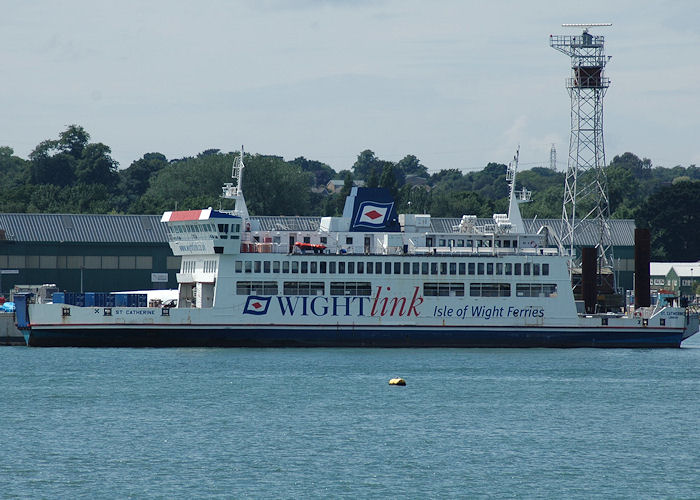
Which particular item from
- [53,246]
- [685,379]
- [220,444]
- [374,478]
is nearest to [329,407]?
[220,444]

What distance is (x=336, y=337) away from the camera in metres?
63.5

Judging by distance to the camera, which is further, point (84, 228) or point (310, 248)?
point (84, 228)

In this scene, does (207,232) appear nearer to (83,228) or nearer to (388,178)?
(83,228)

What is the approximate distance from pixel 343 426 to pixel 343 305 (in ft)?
74.7

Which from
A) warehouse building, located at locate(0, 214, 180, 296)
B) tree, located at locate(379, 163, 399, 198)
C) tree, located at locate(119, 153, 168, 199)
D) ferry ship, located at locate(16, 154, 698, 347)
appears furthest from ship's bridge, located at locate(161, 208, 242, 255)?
tree, located at locate(119, 153, 168, 199)

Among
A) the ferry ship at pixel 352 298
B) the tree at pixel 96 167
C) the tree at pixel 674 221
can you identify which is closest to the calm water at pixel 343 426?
the ferry ship at pixel 352 298

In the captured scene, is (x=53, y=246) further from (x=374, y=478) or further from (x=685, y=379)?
(x=374, y=478)

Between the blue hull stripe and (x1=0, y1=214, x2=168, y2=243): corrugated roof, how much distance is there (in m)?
27.7

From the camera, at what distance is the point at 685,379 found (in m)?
54.3

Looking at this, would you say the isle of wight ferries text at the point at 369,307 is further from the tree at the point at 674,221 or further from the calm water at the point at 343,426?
the tree at the point at 674,221

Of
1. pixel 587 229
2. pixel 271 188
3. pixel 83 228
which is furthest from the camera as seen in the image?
pixel 271 188

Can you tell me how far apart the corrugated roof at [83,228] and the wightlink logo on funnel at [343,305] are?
30.1 m

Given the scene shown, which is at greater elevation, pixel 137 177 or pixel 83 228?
pixel 137 177

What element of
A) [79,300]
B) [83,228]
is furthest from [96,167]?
[79,300]
